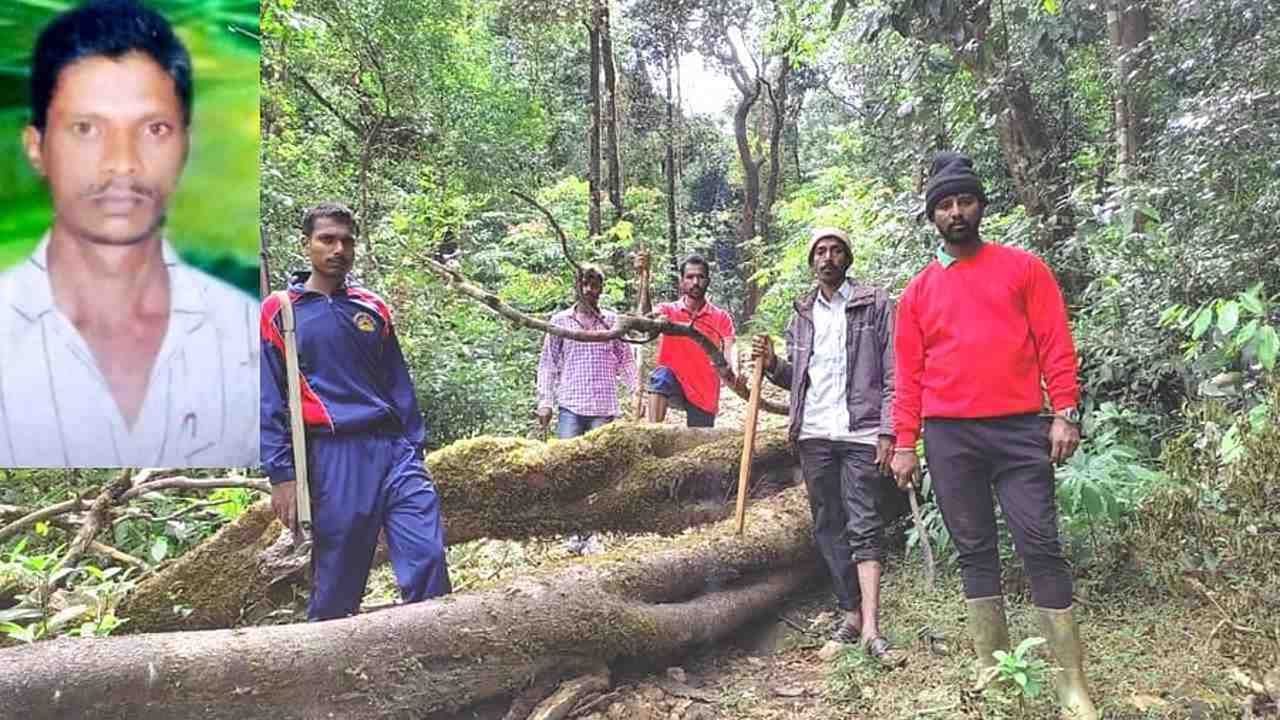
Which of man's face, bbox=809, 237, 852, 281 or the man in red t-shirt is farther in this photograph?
the man in red t-shirt

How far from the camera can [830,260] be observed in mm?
4312

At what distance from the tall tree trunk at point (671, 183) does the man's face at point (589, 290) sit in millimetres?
10277

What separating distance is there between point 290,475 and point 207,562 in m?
1.66

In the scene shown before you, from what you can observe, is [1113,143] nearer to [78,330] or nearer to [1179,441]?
[1179,441]

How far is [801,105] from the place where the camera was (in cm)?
1930

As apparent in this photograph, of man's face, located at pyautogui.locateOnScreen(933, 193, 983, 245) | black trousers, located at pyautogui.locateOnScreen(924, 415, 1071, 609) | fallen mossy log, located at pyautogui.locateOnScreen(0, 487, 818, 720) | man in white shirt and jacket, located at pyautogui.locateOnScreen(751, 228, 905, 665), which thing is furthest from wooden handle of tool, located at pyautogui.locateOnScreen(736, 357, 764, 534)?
man's face, located at pyautogui.locateOnScreen(933, 193, 983, 245)

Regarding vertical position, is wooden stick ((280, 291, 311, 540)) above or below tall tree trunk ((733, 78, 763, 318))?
below

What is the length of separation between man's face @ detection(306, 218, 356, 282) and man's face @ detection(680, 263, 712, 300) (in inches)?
111

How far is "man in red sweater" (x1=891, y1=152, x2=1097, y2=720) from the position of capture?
3156 millimetres

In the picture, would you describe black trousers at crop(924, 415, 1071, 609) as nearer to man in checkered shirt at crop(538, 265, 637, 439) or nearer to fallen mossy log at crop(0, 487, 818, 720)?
fallen mossy log at crop(0, 487, 818, 720)

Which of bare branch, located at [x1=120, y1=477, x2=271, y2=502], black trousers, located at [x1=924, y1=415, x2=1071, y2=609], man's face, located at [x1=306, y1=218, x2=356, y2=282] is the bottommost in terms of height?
bare branch, located at [x1=120, y1=477, x2=271, y2=502]

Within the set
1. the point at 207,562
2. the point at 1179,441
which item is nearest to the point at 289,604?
the point at 207,562

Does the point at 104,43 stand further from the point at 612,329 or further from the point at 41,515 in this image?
the point at 41,515

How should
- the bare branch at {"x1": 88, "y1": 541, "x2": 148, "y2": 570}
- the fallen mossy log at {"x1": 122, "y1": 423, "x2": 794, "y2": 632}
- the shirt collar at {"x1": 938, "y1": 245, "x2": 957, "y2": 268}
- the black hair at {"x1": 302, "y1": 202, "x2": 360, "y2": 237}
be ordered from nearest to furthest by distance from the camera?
the shirt collar at {"x1": 938, "y1": 245, "x2": 957, "y2": 268} < the black hair at {"x1": 302, "y1": 202, "x2": 360, "y2": 237} < the bare branch at {"x1": 88, "y1": 541, "x2": 148, "y2": 570} < the fallen mossy log at {"x1": 122, "y1": 423, "x2": 794, "y2": 632}
